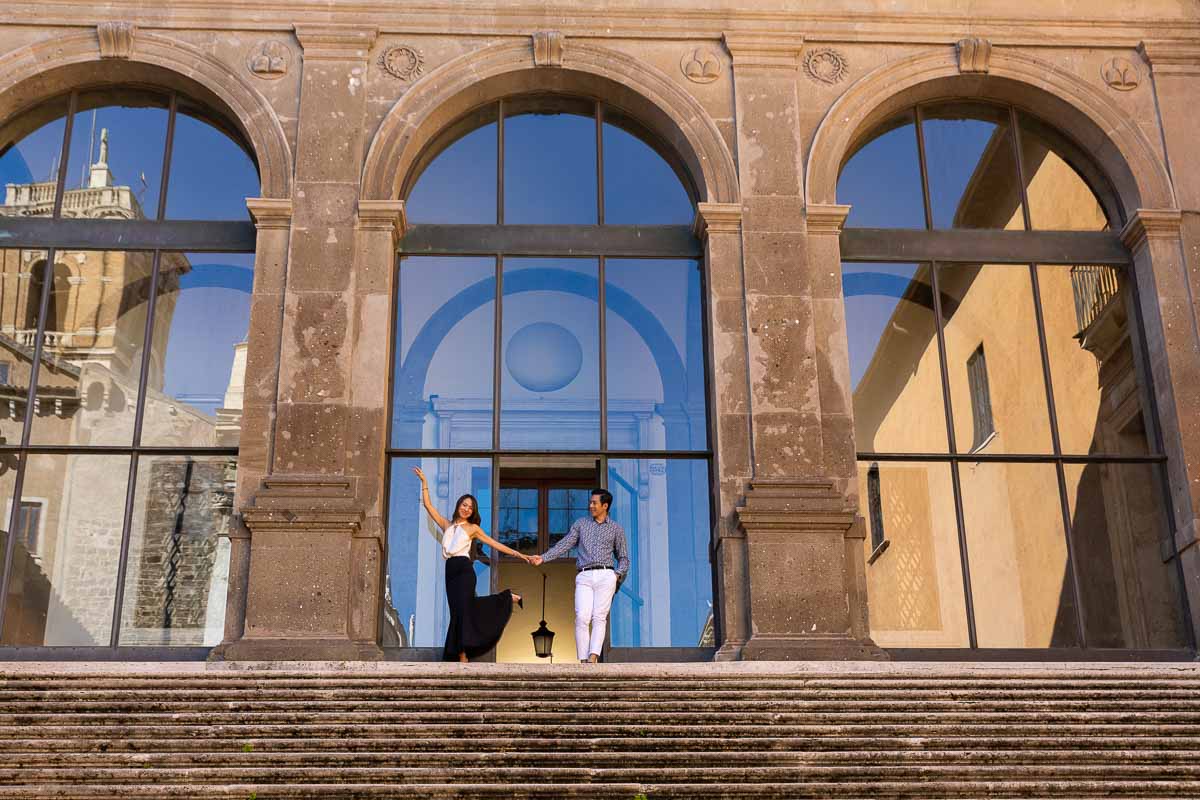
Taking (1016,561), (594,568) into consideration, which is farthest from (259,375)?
(1016,561)

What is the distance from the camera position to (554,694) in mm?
11664

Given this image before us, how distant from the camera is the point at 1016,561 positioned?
16.3 metres

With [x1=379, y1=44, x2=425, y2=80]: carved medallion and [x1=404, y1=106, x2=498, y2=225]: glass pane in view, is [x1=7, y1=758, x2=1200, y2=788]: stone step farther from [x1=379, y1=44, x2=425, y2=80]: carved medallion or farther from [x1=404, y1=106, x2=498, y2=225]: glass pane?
[x1=379, y1=44, x2=425, y2=80]: carved medallion

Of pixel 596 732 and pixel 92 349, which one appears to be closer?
pixel 596 732

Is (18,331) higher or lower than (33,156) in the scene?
lower

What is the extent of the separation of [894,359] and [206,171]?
8.11 m

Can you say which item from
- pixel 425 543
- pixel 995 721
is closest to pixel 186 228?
pixel 425 543

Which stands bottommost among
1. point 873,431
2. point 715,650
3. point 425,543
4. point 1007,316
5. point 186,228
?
point 715,650

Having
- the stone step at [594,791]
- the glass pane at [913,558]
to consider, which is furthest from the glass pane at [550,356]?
the stone step at [594,791]

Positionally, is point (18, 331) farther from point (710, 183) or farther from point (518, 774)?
point (518, 774)

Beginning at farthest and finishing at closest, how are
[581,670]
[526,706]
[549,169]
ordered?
[549,169], [581,670], [526,706]

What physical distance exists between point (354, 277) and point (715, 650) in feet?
18.0

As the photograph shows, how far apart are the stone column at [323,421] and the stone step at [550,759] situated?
165 inches

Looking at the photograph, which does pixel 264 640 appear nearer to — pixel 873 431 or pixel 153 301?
pixel 153 301
